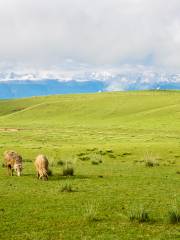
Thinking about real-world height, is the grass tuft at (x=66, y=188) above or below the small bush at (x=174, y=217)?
above

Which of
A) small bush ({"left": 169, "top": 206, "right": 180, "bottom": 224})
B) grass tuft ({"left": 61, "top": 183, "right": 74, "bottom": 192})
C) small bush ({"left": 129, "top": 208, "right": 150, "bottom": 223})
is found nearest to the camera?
small bush ({"left": 169, "top": 206, "right": 180, "bottom": 224})

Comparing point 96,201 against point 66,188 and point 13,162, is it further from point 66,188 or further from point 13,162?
point 13,162

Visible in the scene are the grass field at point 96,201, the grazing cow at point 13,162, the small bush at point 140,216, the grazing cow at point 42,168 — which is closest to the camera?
the grass field at point 96,201

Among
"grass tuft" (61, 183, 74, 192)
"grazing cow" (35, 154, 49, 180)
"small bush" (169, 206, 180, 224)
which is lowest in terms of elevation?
"small bush" (169, 206, 180, 224)

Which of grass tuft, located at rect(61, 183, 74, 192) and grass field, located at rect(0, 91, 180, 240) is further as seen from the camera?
grass tuft, located at rect(61, 183, 74, 192)

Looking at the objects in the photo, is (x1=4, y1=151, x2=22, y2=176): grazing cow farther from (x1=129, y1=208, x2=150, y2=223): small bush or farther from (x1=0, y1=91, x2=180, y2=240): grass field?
(x1=129, y1=208, x2=150, y2=223): small bush

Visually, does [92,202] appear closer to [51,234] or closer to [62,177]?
[51,234]

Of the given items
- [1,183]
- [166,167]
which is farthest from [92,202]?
[166,167]

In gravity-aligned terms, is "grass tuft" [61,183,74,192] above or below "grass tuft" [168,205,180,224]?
above

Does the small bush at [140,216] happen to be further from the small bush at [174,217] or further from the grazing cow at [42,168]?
the grazing cow at [42,168]

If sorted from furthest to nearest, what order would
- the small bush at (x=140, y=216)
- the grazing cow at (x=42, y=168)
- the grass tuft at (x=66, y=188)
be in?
the grazing cow at (x=42, y=168) → the grass tuft at (x=66, y=188) → the small bush at (x=140, y=216)

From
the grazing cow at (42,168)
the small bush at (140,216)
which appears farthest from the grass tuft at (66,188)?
the small bush at (140,216)

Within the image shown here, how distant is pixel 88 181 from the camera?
2816cm

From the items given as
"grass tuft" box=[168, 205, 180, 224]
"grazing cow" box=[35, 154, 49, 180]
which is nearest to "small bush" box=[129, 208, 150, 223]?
"grass tuft" box=[168, 205, 180, 224]
